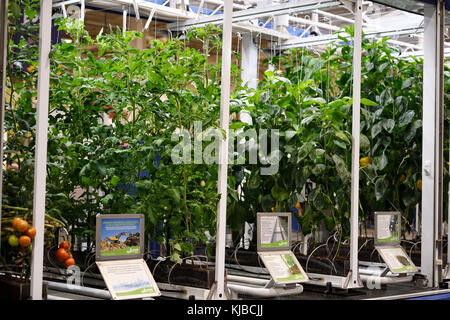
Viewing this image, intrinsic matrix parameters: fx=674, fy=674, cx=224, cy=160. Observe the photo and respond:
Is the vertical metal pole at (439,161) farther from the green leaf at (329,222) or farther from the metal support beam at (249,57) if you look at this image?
the metal support beam at (249,57)

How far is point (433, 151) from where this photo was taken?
14.6 ft

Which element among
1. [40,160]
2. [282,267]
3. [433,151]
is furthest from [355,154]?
[40,160]

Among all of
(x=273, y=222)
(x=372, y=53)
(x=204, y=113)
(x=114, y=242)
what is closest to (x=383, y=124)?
(x=372, y=53)

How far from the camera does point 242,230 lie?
4.47 metres

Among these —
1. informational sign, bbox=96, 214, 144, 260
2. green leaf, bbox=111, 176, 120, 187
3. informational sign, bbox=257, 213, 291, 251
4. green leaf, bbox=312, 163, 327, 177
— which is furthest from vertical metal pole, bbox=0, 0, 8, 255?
green leaf, bbox=312, 163, 327, 177

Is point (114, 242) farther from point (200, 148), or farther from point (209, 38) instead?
point (209, 38)

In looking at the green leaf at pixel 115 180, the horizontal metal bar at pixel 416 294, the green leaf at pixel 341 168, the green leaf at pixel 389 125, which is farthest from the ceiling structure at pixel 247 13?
the horizontal metal bar at pixel 416 294

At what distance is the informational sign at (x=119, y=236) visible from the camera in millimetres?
3111

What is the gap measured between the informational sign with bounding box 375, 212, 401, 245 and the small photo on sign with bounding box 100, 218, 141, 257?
1.76 metres

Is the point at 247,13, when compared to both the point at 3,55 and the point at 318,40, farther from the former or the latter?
the point at 3,55

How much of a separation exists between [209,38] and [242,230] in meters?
1.33

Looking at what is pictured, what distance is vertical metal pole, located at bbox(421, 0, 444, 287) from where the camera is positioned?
4430 millimetres

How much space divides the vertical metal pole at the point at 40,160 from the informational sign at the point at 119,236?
1.22ft

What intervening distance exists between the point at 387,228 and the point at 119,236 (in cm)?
199
